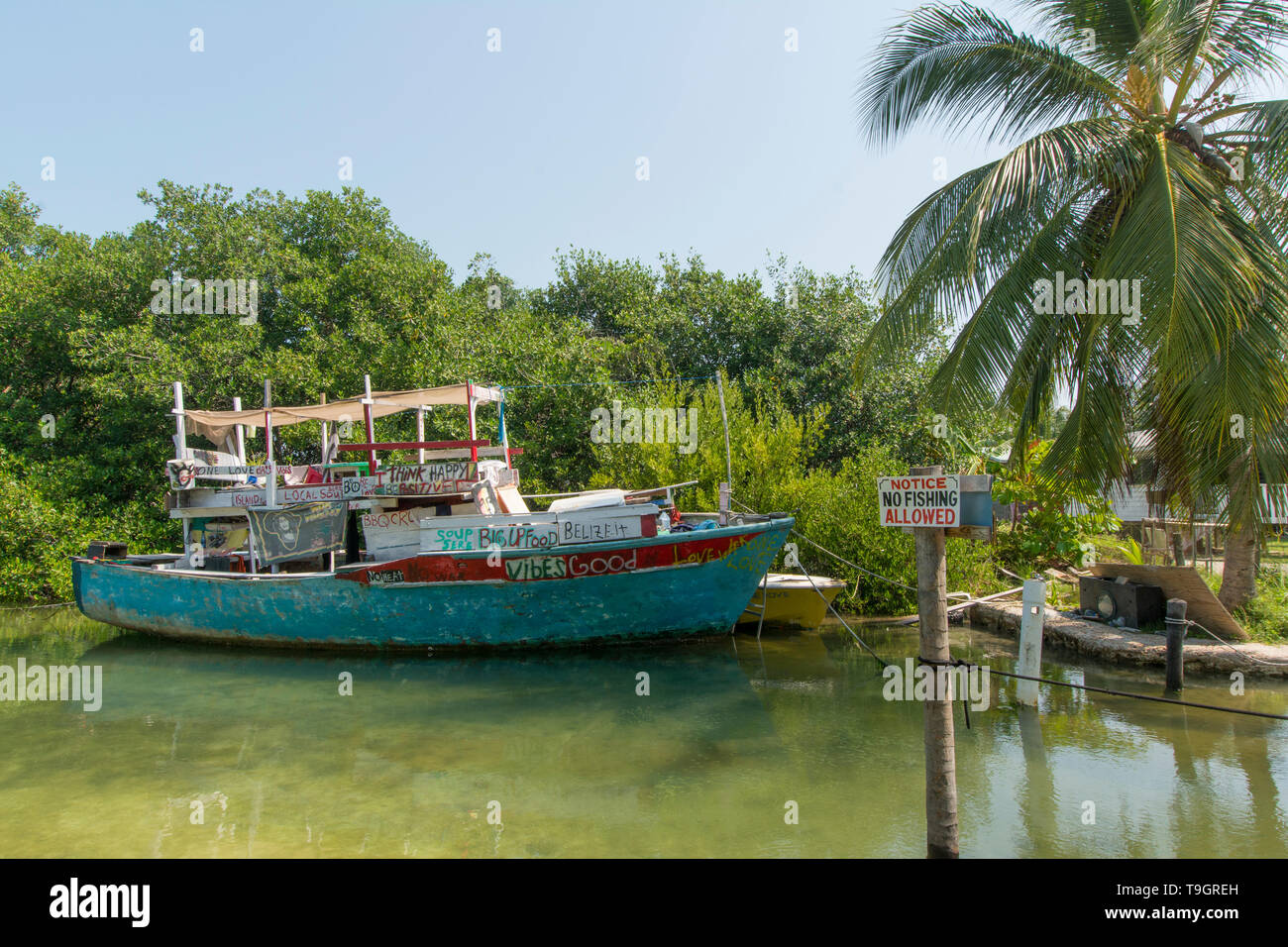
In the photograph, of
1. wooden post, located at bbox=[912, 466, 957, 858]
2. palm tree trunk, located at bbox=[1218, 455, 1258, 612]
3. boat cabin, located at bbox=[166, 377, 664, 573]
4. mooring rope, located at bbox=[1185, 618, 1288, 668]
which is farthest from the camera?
boat cabin, located at bbox=[166, 377, 664, 573]

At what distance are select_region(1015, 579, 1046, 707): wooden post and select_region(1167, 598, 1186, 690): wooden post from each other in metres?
1.40

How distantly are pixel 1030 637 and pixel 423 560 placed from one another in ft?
28.9

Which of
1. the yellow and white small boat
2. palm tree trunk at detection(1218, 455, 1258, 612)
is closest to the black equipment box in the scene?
palm tree trunk at detection(1218, 455, 1258, 612)

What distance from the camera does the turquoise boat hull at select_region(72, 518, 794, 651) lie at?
1195 centimetres

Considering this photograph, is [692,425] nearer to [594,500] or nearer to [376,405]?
[594,500]

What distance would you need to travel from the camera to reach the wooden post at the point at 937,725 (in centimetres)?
484

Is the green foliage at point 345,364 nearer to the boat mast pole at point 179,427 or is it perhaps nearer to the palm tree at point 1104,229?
the boat mast pole at point 179,427

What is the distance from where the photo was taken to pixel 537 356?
20.1m

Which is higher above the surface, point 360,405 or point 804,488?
point 360,405

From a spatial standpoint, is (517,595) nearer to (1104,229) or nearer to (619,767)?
(619,767)

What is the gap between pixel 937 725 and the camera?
15.9ft

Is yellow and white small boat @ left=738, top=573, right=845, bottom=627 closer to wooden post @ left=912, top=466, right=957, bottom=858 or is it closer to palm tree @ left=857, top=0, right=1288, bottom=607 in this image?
palm tree @ left=857, top=0, right=1288, bottom=607

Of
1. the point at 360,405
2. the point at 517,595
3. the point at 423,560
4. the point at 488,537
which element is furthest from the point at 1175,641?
the point at 360,405
